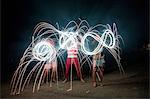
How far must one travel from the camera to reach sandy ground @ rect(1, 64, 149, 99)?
3.66 meters

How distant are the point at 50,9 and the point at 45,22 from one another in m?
0.22

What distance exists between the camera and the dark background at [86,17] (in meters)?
4.12

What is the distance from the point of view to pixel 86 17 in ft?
13.6

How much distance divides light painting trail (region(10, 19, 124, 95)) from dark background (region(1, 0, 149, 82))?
0.32 ft

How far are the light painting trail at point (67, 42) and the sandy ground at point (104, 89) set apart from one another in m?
0.19

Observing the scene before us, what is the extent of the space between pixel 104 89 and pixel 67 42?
849 millimetres

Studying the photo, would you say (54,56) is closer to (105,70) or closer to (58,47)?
(58,47)

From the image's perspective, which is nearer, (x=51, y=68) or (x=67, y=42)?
(x=67, y=42)

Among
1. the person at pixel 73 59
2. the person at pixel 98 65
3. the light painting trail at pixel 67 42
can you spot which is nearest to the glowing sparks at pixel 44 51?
the light painting trail at pixel 67 42

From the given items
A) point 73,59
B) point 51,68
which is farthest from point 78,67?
point 51,68

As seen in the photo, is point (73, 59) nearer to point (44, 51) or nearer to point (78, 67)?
point (78, 67)

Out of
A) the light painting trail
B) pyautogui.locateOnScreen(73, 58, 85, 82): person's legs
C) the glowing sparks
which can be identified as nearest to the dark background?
the light painting trail

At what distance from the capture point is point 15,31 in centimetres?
453

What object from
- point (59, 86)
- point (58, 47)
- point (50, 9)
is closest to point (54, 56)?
point (58, 47)
